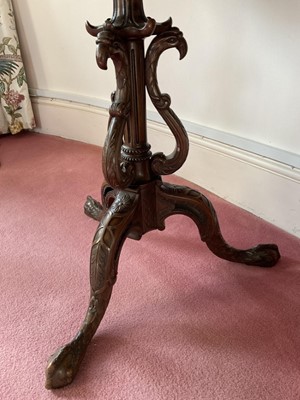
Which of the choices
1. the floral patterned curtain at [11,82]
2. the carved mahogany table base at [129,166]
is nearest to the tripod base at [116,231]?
the carved mahogany table base at [129,166]

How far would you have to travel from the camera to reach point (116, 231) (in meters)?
0.77

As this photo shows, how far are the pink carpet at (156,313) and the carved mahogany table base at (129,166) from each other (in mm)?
69

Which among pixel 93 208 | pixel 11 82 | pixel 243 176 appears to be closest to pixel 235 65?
pixel 243 176

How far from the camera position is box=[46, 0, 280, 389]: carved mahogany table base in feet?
2.27

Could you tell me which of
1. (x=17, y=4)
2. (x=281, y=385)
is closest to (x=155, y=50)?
(x=281, y=385)

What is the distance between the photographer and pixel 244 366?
73 centimetres

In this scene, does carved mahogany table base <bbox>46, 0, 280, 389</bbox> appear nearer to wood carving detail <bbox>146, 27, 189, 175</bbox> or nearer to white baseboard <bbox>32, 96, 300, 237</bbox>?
wood carving detail <bbox>146, 27, 189, 175</bbox>

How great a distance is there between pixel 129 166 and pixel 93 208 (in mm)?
403

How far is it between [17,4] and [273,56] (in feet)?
3.57

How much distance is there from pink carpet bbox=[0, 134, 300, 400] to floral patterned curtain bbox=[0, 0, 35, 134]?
599 millimetres

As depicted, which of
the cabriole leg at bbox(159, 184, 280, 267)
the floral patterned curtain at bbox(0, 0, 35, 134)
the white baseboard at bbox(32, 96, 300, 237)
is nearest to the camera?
the cabriole leg at bbox(159, 184, 280, 267)

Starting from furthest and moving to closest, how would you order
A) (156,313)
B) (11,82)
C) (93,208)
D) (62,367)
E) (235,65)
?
(11,82)
(93,208)
(235,65)
(156,313)
(62,367)

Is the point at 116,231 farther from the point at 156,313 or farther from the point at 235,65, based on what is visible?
the point at 235,65

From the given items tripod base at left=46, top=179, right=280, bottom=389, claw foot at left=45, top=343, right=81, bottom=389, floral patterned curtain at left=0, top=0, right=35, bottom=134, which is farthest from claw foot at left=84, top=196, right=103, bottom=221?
floral patterned curtain at left=0, top=0, right=35, bottom=134
